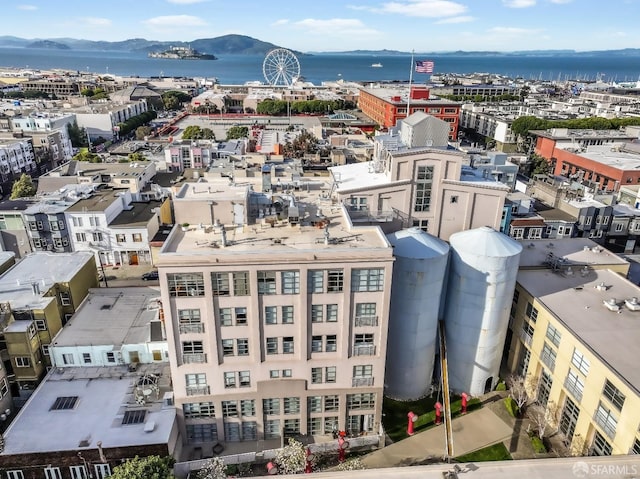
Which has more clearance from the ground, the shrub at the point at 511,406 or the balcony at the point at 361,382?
the balcony at the point at 361,382

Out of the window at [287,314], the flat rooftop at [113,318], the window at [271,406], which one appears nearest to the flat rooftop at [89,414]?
the flat rooftop at [113,318]

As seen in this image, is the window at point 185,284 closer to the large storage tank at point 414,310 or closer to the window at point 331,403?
the window at point 331,403

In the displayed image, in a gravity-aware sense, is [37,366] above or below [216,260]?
below

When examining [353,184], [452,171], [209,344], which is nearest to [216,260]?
[209,344]

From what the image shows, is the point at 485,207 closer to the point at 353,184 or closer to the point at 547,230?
the point at 353,184

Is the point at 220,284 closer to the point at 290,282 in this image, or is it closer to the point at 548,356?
the point at 290,282

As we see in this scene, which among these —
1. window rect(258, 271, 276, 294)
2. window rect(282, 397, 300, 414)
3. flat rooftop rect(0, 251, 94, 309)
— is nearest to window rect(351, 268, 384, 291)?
window rect(258, 271, 276, 294)
